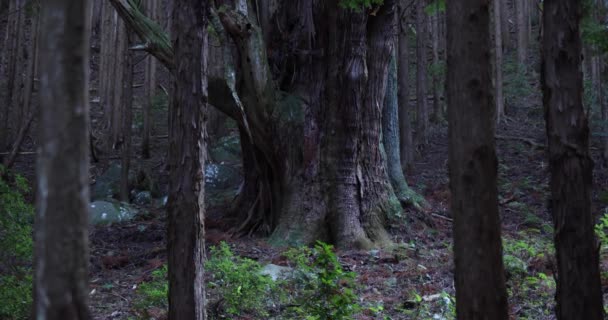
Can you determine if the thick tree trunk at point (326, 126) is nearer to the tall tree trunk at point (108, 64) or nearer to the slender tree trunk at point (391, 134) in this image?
the slender tree trunk at point (391, 134)

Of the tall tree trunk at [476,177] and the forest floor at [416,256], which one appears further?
the forest floor at [416,256]

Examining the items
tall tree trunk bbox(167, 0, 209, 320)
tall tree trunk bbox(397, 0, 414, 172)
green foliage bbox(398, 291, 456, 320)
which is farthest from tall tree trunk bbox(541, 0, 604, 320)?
tall tree trunk bbox(397, 0, 414, 172)

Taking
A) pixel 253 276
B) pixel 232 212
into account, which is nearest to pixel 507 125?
pixel 232 212

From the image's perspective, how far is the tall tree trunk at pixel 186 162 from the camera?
5051 mm

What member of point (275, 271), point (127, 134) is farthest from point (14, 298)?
point (127, 134)

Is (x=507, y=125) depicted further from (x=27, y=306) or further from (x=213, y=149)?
(x=27, y=306)

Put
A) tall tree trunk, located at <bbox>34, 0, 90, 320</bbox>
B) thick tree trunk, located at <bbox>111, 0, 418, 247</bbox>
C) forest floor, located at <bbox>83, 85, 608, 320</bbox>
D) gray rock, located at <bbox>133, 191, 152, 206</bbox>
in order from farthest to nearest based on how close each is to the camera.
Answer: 1. gray rock, located at <bbox>133, 191, 152, 206</bbox>
2. thick tree trunk, located at <bbox>111, 0, 418, 247</bbox>
3. forest floor, located at <bbox>83, 85, 608, 320</bbox>
4. tall tree trunk, located at <bbox>34, 0, 90, 320</bbox>

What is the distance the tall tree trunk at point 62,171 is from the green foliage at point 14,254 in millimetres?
4416

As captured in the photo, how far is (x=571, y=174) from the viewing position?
4086 mm

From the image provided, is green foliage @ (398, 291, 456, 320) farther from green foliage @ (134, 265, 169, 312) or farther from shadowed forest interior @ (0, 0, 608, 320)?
green foliage @ (134, 265, 169, 312)

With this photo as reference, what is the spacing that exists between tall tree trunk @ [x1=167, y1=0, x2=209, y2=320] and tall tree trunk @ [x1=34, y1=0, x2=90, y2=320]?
3.07 meters

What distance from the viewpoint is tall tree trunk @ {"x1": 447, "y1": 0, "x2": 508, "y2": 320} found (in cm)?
380

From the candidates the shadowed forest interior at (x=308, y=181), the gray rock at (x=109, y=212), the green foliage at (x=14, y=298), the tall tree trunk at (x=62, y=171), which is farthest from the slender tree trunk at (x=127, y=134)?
the tall tree trunk at (x=62, y=171)

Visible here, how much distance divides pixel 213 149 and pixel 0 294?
13.7 m
